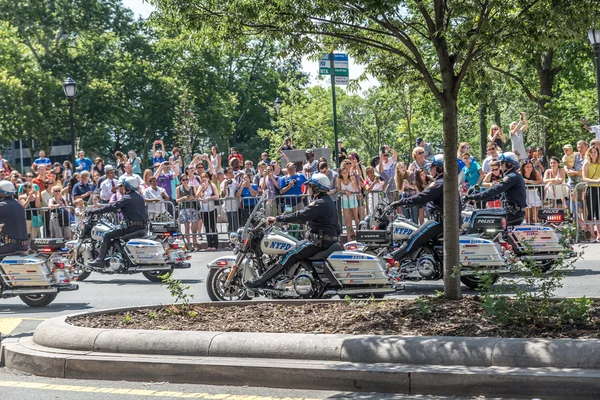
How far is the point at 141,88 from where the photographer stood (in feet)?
196

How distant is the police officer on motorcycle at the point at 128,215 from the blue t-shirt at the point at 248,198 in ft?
14.2

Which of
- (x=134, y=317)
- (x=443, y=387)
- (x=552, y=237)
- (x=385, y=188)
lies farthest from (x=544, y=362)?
(x=385, y=188)

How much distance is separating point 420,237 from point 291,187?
7558 mm

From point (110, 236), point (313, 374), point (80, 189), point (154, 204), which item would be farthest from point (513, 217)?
point (80, 189)

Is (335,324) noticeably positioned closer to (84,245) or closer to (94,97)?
(84,245)

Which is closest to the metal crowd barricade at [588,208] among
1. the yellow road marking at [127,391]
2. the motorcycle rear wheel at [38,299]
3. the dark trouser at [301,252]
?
the dark trouser at [301,252]

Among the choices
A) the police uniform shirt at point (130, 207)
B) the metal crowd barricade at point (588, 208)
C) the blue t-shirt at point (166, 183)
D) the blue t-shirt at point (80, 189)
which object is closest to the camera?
the police uniform shirt at point (130, 207)

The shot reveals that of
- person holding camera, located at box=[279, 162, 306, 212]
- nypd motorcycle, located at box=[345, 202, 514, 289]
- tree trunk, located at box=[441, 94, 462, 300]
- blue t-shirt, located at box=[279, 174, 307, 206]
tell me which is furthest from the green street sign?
tree trunk, located at box=[441, 94, 462, 300]

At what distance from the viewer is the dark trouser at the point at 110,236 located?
641 inches

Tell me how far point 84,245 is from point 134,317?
25.2 feet

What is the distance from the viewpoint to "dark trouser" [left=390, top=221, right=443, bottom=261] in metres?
12.6

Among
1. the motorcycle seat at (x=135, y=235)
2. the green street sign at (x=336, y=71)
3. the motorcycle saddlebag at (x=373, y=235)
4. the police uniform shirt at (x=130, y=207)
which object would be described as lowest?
the motorcycle saddlebag at (x=373, y=235)

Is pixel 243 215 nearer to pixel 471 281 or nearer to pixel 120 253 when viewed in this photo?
pixel 120 253

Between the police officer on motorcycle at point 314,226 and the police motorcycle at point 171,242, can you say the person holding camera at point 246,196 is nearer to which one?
the police motorcycle at point 171,242
